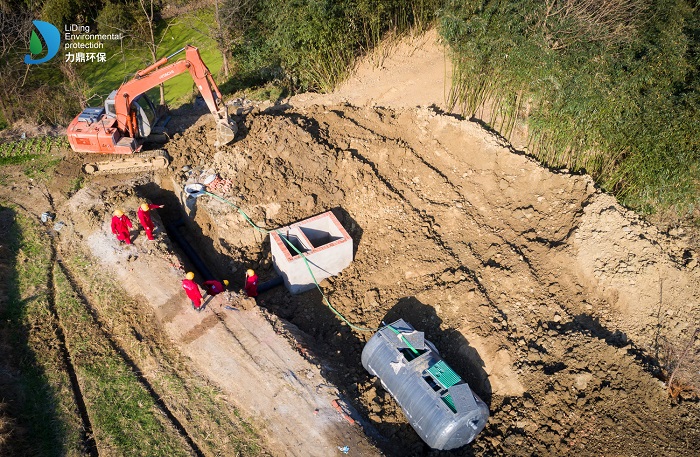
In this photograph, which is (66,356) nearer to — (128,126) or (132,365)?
(132,365)

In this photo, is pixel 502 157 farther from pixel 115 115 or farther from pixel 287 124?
pixel 115 115

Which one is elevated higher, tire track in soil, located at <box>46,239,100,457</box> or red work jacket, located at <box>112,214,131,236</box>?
Result: red work jacket, located at <box>112,214,131,236</box>

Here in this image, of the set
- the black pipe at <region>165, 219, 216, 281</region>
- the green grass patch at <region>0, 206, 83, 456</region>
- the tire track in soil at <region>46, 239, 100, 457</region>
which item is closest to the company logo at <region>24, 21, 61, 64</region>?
the green grass patch at <region>0, 206, 83, 456</region>

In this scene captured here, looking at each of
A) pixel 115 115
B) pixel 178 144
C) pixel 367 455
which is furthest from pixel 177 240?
pixel 367 455

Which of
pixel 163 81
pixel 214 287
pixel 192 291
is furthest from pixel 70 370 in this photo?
pixel 163 81

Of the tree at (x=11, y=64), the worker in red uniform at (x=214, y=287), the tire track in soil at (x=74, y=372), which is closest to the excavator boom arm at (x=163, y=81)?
the tire track in soil at (x=74, y=372)

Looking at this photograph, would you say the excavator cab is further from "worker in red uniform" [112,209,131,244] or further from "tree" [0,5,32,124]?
"tree" [0,5,32,124]

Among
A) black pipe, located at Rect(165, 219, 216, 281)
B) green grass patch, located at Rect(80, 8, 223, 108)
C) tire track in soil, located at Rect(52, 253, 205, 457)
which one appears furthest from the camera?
green grass patch, located at Rect(80, 8, 223, 108)

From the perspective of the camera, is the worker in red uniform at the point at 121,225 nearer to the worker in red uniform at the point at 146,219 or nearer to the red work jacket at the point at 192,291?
the worker in red uniform at the point at 146,219
